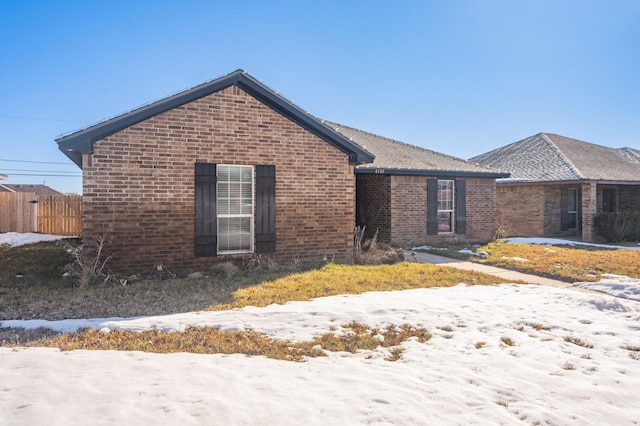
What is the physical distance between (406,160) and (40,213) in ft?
53.8

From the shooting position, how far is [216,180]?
9.14 m

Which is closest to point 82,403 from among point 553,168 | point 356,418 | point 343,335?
point 356,418

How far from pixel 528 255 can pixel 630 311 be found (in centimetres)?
642

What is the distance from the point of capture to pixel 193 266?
29.5 feet

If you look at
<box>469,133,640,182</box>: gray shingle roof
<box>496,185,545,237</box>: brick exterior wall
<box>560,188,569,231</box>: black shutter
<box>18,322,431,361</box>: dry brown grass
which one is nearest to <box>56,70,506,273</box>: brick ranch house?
<box>18,322,431,361</box>: dry brown grass

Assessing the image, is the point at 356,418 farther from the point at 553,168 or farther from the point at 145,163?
the point at 553,168

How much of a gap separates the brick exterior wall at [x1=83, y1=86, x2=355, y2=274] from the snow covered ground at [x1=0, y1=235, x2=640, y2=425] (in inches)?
117

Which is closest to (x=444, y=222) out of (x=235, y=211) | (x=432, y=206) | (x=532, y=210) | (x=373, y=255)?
(x=432, y=206)

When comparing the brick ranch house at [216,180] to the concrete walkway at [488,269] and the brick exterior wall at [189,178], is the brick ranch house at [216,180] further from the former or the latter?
the concrete walkway at [488,269]

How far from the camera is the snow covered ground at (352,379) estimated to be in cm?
320

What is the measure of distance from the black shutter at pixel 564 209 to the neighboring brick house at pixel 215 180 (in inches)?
527

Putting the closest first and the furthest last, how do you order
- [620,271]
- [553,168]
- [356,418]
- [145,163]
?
[356,418], [145,163], [620,271], [553,168]

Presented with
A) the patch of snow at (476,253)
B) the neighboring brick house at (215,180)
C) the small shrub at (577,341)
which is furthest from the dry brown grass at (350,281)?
the small shrub at (577,341)

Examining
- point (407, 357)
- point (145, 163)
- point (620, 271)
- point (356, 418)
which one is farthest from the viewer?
point (620, 271)
